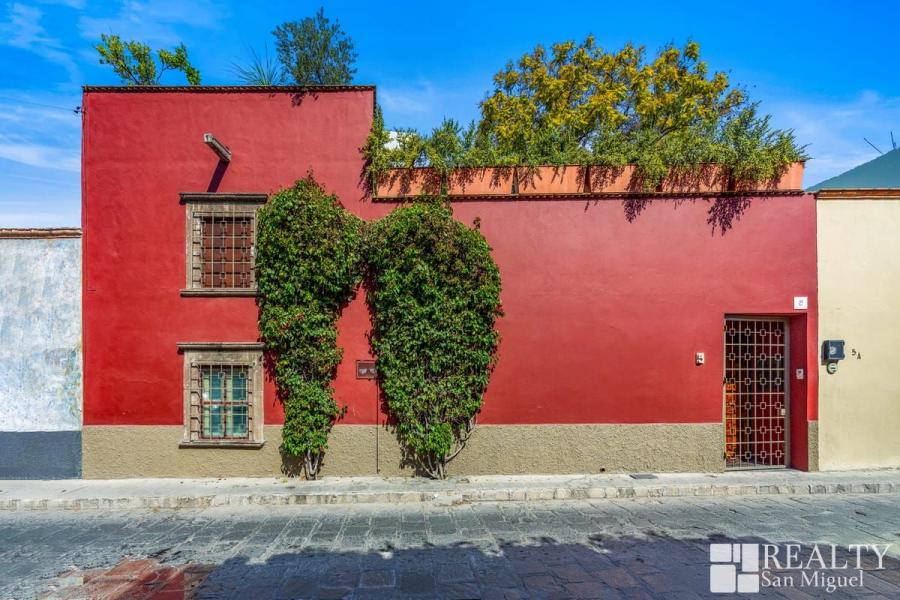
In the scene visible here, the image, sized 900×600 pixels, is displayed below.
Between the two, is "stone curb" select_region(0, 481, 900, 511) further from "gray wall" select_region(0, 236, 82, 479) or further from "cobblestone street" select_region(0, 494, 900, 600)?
"gray wall" select_region(0, 236, 82, 479)

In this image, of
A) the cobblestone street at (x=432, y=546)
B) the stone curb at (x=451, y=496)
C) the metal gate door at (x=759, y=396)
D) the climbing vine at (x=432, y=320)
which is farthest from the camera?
the metal gate door at (x=759, y=396)

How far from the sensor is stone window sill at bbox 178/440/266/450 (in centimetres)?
773

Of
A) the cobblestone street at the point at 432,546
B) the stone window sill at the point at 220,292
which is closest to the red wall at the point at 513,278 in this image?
the stone window sill at the point at 220,292

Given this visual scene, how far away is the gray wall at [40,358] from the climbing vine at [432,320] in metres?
5.18

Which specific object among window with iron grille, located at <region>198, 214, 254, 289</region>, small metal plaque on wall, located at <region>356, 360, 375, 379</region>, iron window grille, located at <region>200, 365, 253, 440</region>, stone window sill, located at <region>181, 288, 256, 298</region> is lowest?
iron window grille, located at <region>200, 365, 253, 440</region>

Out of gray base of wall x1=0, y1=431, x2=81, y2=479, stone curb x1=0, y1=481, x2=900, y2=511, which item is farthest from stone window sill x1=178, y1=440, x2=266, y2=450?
gray base of wall x1=0, y1=431, x2=81, y2=479

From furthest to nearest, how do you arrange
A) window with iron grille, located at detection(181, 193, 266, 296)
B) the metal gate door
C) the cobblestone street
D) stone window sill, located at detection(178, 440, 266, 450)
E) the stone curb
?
the metal gate door < window with iron grille, located at detection(181, 193, 266, 296) < stone window sill, located at detection(178, 440, 266, 450) < the stone curb < the cobblestone street

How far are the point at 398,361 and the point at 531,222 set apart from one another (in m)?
3.25

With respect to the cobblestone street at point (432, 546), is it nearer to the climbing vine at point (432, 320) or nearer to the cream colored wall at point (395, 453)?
the cream colored wall at point (395, 453)

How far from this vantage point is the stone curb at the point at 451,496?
670 centimetres

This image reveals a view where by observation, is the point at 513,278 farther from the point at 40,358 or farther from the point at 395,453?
the point at 40,358

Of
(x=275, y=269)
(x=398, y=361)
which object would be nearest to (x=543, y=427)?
(x=398, y=361)

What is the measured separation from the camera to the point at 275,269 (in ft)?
25.1

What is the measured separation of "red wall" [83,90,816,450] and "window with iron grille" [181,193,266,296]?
0.23 metres
